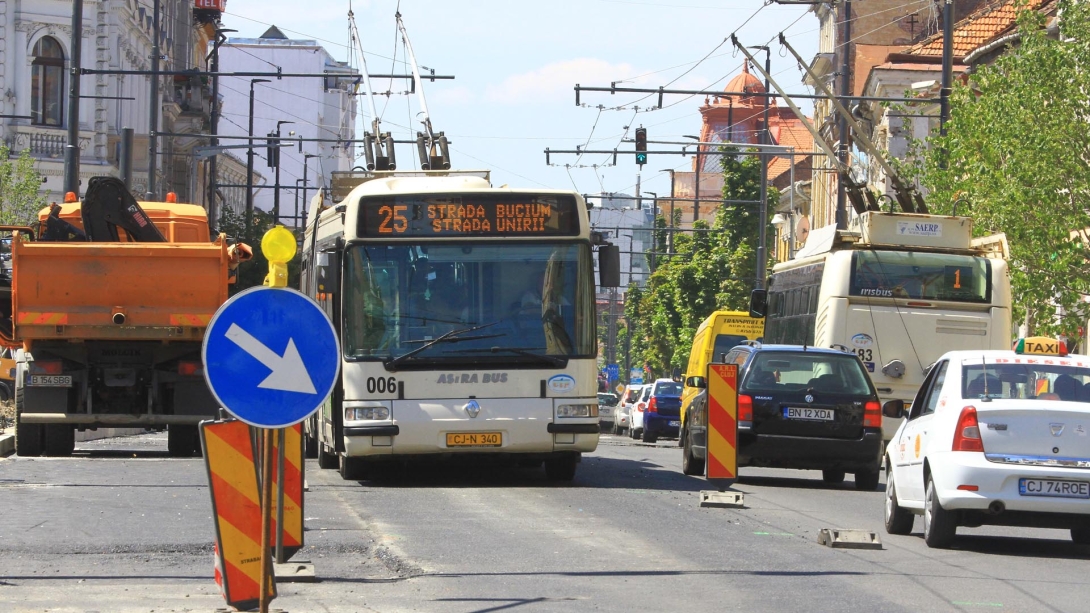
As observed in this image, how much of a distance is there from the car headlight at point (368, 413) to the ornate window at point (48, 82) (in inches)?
1600

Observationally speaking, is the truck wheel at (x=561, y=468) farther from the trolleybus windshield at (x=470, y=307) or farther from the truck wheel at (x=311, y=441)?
the truck wheel at (x=311, y=441)

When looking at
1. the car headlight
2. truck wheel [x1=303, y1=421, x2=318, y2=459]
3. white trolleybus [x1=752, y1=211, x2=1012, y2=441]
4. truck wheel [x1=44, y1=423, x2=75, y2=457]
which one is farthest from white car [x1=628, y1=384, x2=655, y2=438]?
the car headlight

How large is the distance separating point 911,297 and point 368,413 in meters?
11.4

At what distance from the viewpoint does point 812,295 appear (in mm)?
28281

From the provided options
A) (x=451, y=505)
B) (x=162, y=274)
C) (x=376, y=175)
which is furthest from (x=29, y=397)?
(x=451, y=505)

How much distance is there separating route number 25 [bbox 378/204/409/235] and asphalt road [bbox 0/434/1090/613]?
251 cm

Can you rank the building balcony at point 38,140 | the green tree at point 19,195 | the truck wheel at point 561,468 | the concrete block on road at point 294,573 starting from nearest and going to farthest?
the concrete block on road at point 294,573
the truck wheel at point 561,468
the green tree at point 19,195
the building balcony at point 38,140

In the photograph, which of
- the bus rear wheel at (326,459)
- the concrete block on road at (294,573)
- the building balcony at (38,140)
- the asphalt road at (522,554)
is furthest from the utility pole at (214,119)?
the concrete block on road at (294,573)

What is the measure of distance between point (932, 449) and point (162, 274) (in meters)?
11.2

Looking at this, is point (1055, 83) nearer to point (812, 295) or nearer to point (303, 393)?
point (812, 295)

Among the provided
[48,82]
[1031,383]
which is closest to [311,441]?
[1031,383]

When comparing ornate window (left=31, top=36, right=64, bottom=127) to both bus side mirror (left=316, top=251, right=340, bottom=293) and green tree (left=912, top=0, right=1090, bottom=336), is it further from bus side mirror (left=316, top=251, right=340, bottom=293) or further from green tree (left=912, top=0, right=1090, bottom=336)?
bus side mirror (left=316, top=251, right=340, bottom=293)

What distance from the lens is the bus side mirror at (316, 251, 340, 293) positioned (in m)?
17.8

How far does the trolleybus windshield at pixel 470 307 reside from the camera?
1780 centimetres
